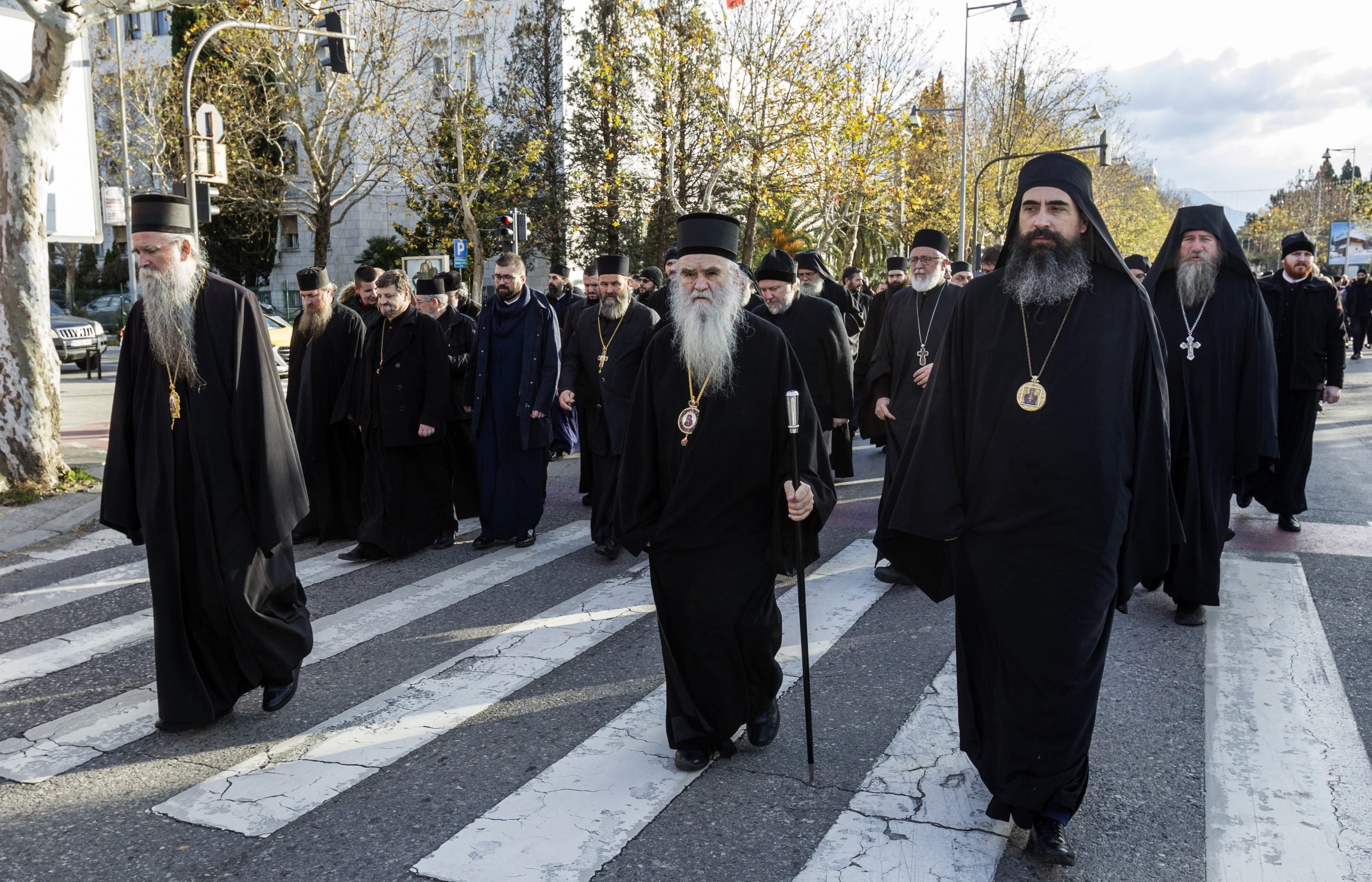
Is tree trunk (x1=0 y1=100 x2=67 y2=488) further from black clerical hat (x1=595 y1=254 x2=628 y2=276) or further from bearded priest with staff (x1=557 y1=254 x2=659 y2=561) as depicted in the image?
black clerical hat (x1=595 y1=254 x2=628 y2=276)

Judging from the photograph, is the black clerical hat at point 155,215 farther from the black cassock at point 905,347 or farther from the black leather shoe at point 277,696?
the black cassock at point 905,347

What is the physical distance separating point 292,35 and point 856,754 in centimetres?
2657

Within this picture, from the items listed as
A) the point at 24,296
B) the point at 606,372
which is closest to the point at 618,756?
the point at 606,372

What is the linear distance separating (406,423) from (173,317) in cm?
337

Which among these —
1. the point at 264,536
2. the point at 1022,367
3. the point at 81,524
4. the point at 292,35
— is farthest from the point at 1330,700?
the point at 292,35

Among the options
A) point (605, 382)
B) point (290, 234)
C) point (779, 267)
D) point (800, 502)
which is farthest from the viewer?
point (290, 234)

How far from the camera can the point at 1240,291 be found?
611 cm

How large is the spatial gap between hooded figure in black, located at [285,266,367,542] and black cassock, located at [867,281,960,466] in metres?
3.98

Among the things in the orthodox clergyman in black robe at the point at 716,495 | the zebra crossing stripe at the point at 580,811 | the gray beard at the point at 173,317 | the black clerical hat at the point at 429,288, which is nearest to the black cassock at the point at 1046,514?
the orthodox clergyman in black robe at the point at 716,495

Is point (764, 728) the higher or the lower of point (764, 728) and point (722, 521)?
the lower

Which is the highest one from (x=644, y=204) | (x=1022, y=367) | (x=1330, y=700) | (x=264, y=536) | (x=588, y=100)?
(x=588, y=100)

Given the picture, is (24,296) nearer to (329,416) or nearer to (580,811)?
(329,416)

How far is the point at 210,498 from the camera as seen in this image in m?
4.55

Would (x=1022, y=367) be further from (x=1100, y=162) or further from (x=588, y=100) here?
(x=1100, y=162)
